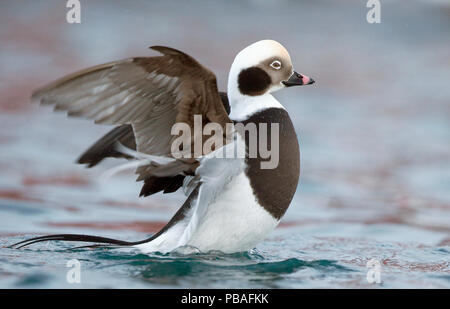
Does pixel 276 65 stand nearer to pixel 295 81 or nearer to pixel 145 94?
pixel 295 81

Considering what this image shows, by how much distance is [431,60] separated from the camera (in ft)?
40.1

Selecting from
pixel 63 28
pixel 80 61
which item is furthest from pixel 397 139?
pixel 63 28

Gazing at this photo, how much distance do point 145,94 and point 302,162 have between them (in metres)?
4.94

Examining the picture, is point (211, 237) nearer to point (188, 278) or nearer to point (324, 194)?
point (188, 278)

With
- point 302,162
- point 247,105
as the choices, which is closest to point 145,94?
point 247,105

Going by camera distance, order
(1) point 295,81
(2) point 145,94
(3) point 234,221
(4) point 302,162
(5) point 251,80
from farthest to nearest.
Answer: (4) point 302,162
(1) point 295,81
(5) point 251,80
(3) point 234,221
(2) point 145,94

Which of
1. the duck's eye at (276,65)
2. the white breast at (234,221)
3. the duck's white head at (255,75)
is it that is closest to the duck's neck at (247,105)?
the duck's white head at (255,75)

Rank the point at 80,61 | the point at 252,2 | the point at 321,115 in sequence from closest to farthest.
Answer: the point at 321,115 < the point at 80,61 < the point at 252,2

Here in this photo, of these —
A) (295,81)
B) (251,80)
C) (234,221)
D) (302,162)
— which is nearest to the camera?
(234,221)

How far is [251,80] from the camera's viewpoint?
429cm

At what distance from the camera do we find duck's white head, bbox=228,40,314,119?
425cm

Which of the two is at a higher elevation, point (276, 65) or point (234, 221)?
point (276, 65)

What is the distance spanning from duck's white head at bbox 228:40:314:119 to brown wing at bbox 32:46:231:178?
11.5 inches

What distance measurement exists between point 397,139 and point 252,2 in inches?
180
